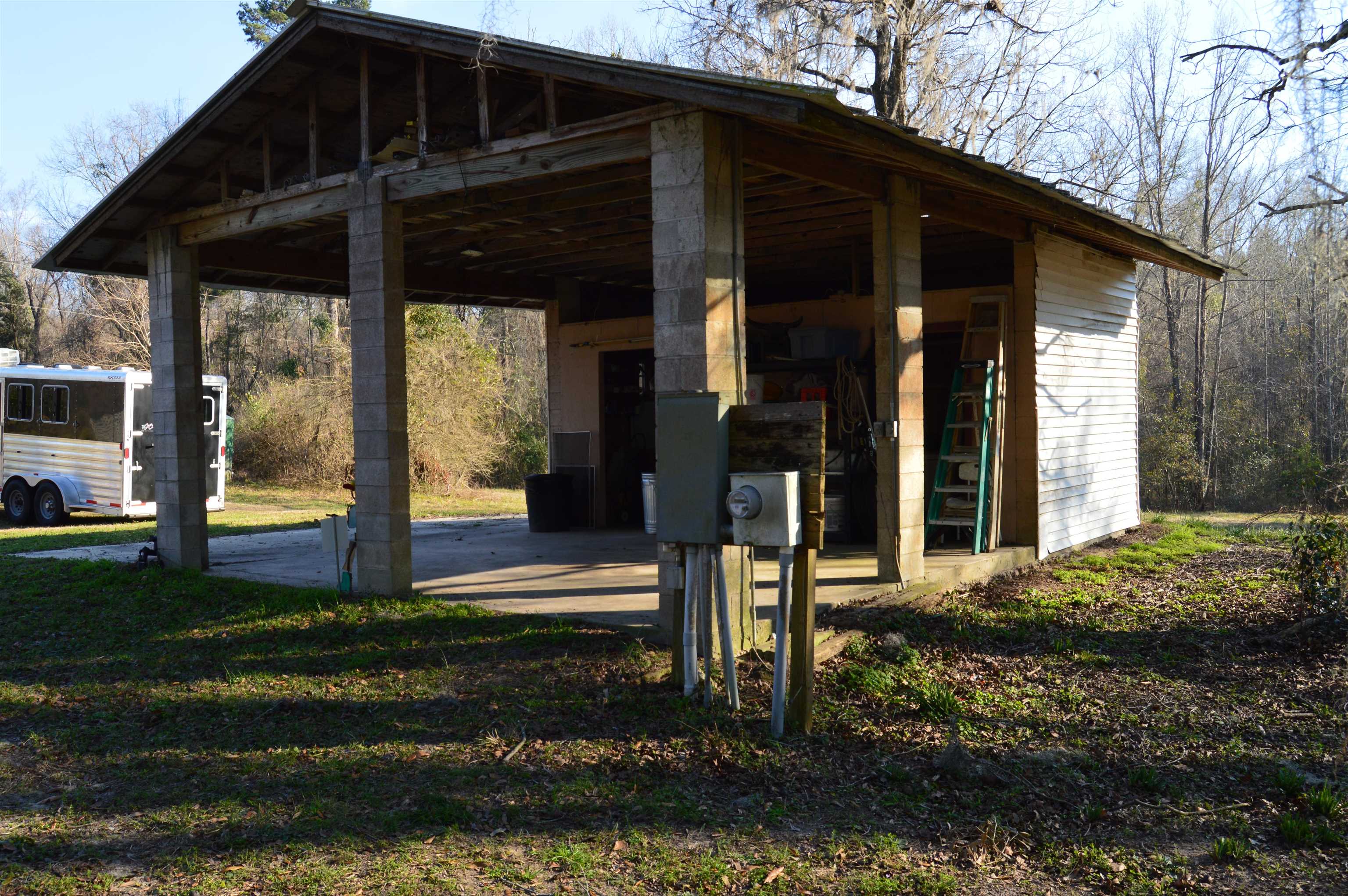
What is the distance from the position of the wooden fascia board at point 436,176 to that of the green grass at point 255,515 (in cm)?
353

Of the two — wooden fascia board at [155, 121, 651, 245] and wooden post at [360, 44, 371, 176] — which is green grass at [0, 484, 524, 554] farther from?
wooden post at [360, 44, 371, 176]

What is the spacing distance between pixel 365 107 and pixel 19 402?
12.9 m

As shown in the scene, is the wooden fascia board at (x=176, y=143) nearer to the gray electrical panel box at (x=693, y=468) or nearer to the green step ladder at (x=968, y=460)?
the gray electrical panel box at (x=693, y=468)

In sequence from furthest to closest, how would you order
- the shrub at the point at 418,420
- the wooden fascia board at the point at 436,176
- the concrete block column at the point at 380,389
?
the shrub at the point at 418,420 < the concrete block column at the point at 380,389 < the wooden fascia board at the point at 436,176

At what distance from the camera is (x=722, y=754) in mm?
4938

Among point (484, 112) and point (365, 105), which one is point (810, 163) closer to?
point (484, 112)

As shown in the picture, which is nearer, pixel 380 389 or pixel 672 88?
pixel 672 88

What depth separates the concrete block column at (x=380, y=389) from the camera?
809 centimetres

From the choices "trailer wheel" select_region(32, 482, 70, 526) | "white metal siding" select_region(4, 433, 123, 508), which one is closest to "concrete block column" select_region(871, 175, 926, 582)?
"white metal siding" select_region(4, 433, 123, 508)

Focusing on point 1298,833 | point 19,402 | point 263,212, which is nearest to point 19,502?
point 19,402

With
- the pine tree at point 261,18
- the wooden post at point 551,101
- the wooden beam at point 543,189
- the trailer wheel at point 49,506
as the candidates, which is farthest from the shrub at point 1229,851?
the pine tree at point 261,18

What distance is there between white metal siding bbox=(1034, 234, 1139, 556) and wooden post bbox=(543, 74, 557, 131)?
5.61 metres

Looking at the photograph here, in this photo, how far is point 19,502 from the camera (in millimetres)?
17859

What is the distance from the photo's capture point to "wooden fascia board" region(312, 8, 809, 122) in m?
5.82
